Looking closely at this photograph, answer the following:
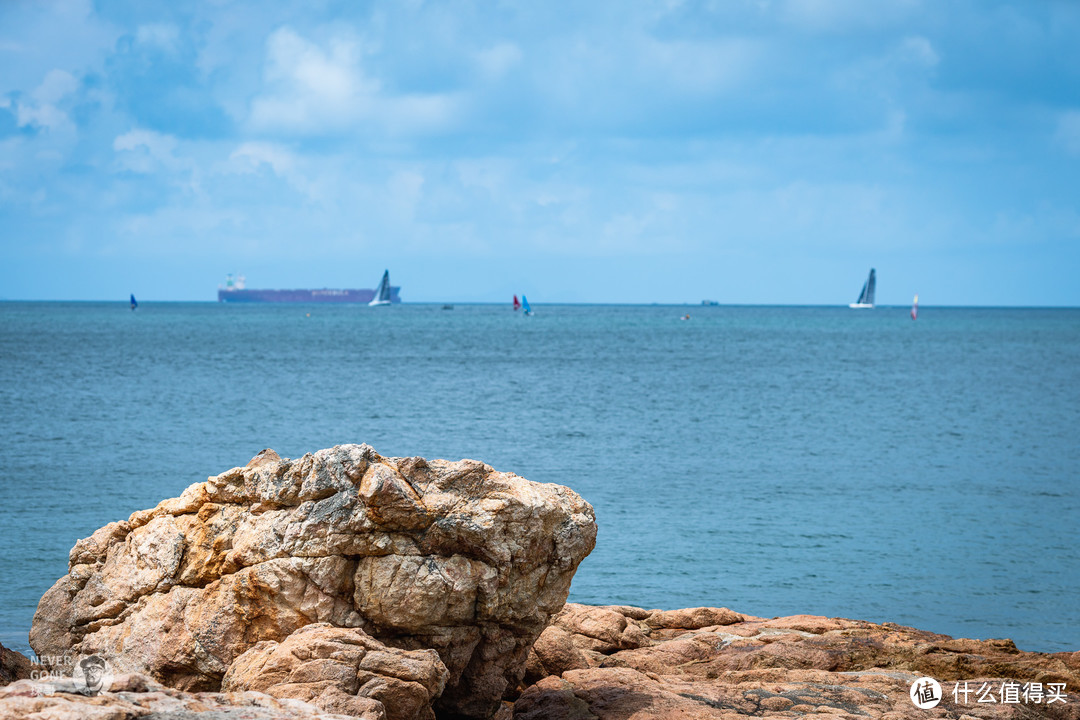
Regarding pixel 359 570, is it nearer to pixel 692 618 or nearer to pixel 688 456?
pixel 692 618

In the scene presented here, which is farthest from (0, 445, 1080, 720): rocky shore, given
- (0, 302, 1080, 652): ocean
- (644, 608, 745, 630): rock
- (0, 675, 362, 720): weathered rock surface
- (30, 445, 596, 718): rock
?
(0, 302, 1080, 652): ocean

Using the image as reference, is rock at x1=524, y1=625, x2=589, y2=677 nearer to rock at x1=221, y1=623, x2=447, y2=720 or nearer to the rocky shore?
the rocky shore

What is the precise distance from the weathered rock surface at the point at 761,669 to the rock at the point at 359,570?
127cm

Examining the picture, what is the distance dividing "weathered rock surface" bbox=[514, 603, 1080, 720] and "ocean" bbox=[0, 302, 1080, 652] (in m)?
3.36

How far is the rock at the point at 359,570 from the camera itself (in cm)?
891

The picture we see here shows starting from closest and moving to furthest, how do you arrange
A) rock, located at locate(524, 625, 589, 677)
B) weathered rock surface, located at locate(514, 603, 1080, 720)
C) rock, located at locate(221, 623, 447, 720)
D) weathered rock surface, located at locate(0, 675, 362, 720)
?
weathered rock surface, located at locate(0, 675, 362, 720), rock, located at locate(221, 623, 447, 720), weathered rock surface, located at locate(514, 603, 1080, 720), rock, located at locate(524, 625, 589, 677)

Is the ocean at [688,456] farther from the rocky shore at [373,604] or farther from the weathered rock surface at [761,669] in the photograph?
the rocky shore at [373,604]

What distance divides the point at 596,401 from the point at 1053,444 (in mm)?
20568

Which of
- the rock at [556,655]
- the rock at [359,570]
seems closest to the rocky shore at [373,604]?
the rock at [359,570]

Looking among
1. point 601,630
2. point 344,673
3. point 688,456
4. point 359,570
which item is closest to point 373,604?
point 359,570

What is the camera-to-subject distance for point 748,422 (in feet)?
134

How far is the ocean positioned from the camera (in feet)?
58.5

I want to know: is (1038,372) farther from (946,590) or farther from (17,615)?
(17,615)

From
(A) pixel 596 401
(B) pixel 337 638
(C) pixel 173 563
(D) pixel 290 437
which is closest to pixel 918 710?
(B) pixel 337 638
